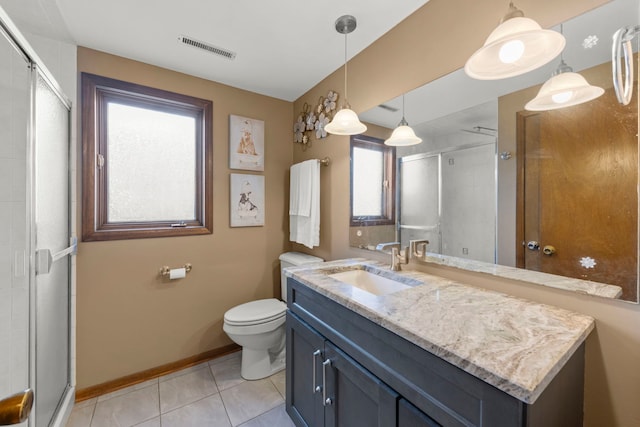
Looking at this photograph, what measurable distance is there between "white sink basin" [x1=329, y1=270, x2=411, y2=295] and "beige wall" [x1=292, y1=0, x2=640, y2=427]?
0.20 metres

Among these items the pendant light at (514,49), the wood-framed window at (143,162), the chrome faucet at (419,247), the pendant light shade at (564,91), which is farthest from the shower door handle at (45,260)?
the pendant light shade at (564,91)

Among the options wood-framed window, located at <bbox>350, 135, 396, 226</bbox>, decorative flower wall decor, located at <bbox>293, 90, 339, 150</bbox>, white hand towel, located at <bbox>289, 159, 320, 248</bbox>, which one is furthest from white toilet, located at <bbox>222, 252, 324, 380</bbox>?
decorative flower wall decor, located at <bbox>293, 90, 339, 150</bbox>

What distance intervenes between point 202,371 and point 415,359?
6.13 ft

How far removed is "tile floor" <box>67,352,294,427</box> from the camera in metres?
1.51

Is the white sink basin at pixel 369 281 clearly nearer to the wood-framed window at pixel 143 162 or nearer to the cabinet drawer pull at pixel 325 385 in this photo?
the cabinet drawer pull at pixel 325 385

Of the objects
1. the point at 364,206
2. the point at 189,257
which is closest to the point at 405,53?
the point at 364,206

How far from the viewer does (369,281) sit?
1557 mm

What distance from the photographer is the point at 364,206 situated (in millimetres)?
1839

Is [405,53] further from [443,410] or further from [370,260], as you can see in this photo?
[443,410]

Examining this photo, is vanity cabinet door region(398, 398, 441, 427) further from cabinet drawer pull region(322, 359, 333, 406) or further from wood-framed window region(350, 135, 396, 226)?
wood-framed window region(350, 135, 396, 226)

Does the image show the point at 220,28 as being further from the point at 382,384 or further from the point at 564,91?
the point at 382,384

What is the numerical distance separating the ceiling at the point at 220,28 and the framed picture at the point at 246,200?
84 centimetres

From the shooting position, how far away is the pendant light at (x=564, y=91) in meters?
0.87

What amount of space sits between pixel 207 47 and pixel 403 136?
55.2 inches
